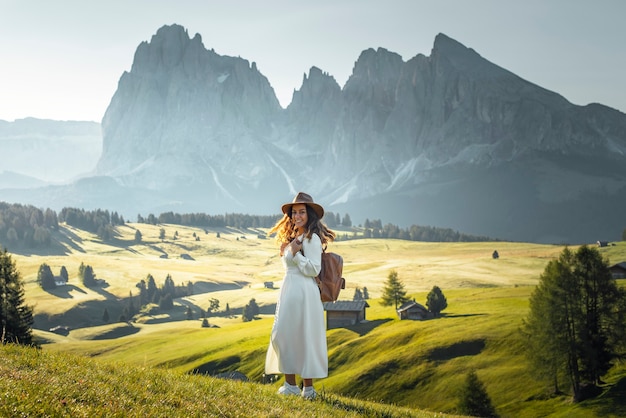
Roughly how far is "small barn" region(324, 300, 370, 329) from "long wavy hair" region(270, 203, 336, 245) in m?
83.6

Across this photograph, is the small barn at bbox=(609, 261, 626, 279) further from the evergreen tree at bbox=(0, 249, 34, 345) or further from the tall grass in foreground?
the tall grass in foreground

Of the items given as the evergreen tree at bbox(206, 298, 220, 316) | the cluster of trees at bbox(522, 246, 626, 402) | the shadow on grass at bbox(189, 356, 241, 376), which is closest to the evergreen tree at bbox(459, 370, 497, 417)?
the cluster of trees at bbox(522, 246, 626, 402)

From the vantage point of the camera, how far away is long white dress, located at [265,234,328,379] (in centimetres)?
1388

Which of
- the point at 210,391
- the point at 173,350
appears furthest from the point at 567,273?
the point at 173,350

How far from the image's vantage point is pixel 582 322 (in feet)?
177

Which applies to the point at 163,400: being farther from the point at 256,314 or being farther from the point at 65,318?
the point at 65,318

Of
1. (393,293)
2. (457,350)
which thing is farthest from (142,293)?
(457,350)

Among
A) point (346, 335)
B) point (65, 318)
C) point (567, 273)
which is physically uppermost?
point (567, 273)

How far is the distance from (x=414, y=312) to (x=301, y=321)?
285ft

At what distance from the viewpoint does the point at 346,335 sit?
299 ft

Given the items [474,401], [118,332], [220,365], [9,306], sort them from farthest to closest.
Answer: [118,332]
[220,365]
[474,401]
[9,306]

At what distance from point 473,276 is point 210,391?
556ft

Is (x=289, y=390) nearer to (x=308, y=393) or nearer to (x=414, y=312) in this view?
(x=308, y=393)

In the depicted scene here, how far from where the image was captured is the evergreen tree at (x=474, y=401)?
52.6 metres
